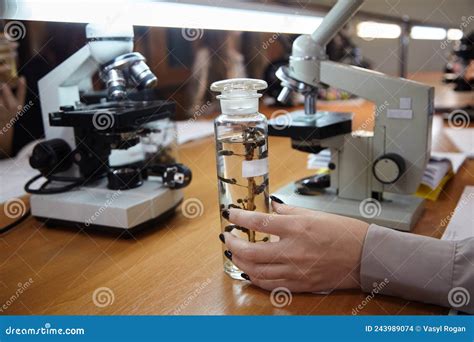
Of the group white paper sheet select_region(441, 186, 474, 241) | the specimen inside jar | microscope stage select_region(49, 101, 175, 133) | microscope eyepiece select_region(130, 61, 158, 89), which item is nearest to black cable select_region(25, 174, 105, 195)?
microscope stage select_region(49, 101, 175, 133)

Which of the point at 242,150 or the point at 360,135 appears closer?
the point at 242,150

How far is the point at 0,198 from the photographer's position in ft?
3.63

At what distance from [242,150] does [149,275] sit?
10.7 inches

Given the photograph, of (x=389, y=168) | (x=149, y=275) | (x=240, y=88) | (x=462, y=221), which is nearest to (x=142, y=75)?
(x=240, y=88)

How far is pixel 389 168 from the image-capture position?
0.91 m

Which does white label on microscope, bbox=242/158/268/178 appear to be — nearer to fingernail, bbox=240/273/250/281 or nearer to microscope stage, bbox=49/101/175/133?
fingernail, bbox=240/273/250/281

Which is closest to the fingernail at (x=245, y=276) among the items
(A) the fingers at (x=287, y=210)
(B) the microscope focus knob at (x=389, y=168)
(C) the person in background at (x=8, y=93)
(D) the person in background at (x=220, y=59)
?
(A) the fingers at (x=287, y=210)

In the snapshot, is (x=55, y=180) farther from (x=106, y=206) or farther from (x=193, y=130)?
(x=193, y=130)

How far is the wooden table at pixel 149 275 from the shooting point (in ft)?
2.11

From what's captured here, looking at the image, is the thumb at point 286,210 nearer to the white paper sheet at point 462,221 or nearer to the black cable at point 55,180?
the white paper sheet at point 462,221

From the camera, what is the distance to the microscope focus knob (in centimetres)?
90

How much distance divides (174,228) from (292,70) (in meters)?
0.44

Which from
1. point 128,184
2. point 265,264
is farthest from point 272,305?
point 128,184

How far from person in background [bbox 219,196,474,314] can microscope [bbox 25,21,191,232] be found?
1.13 ft
